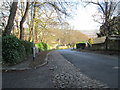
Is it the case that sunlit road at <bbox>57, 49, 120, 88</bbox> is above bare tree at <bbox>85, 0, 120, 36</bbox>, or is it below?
below

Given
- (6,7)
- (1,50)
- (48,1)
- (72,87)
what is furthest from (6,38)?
(6,7)

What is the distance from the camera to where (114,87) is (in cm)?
336

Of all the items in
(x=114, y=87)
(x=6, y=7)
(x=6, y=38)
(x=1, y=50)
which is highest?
(x=6, y=7)

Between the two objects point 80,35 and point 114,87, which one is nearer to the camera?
point 114,87

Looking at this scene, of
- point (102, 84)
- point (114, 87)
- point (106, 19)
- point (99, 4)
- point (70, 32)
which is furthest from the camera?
point (70, 32)

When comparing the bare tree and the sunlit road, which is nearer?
the sunlit road

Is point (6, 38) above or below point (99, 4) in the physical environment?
below

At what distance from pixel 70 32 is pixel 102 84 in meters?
40.2

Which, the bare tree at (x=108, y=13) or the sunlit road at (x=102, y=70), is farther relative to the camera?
the bare tree at (x=108, y=13)

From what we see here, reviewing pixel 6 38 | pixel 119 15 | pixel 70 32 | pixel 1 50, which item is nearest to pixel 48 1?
pixel 6 38

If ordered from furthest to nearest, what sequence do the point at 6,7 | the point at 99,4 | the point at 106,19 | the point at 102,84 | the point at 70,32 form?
the point at 70,32, the point at 99,4, the point at 106,19, the point at 6,7, the point at 102,84

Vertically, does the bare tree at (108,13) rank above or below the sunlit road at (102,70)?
above

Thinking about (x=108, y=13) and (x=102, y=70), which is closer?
(x=102, y=70)

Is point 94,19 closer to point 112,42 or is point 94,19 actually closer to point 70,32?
point 112,42
